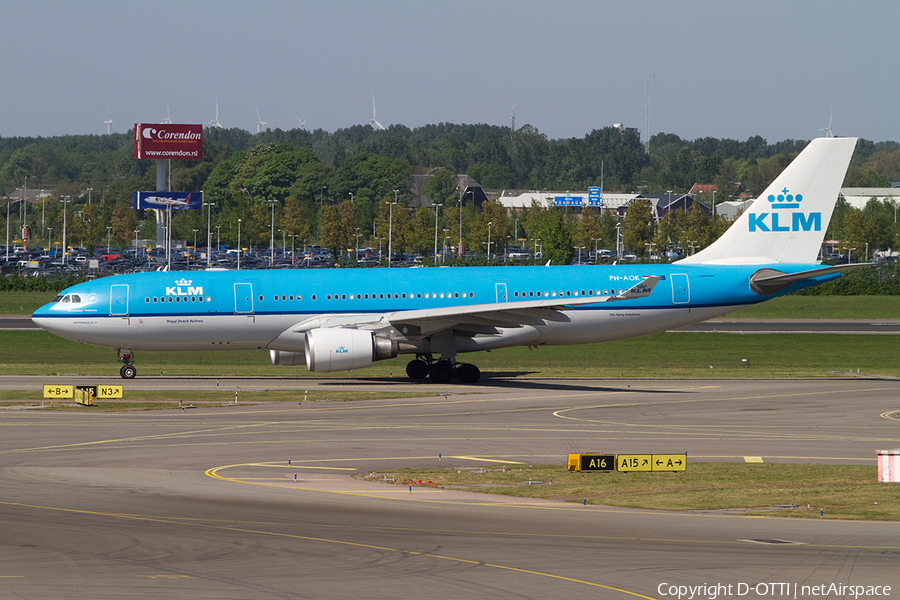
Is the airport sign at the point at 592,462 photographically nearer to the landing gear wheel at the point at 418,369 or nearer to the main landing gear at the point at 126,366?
the landing gear wheel at the point at 418,369

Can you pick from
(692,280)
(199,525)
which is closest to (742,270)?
(692,280)

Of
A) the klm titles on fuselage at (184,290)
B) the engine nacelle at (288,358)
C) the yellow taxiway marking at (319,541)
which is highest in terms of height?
the klm titles on fuselage at (184,290)

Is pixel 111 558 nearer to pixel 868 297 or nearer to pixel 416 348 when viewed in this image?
pixel 416 348

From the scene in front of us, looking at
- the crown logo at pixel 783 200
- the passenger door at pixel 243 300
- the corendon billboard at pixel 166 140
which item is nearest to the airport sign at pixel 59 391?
the passenger door at pixel 243 300

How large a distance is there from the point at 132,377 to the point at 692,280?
24.5 meters

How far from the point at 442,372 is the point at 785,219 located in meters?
16.9

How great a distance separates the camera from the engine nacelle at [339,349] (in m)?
39.3

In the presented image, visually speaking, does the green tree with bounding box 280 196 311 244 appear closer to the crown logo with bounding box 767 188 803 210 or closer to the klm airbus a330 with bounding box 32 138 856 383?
the klm airbus a330 with bounding box 32 138 856 383

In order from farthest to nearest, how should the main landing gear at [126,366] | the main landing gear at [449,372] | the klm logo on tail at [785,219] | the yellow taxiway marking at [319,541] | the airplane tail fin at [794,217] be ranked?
1. the klm logo on tail at [785,219]
2. the airplane tail fin at [794,217]
3. the main landing gear at [126,366]
4. the main landing gear at [449,372]
5. the yellow taxiway marking at [319,541]

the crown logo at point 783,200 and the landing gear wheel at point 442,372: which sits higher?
the crown logo at point 783,200

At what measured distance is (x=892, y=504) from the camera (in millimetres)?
19719

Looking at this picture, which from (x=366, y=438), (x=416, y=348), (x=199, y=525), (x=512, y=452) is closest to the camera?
(x=199, y=525)

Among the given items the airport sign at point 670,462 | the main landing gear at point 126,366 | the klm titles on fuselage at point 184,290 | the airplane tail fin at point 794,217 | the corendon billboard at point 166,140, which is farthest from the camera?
the corendon billboard at point 166,140

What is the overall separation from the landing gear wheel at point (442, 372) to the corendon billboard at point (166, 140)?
14487 centimetres
